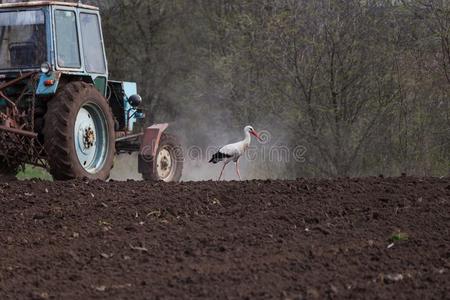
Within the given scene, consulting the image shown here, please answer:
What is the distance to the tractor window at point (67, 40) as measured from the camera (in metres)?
10.5

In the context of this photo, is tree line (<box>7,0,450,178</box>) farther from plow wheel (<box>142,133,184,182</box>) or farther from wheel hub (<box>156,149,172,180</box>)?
wheel hub (<box>156,149,172,180</box>)

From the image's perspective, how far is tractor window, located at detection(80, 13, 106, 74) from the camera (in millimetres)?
11203

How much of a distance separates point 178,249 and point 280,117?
35.5 ft

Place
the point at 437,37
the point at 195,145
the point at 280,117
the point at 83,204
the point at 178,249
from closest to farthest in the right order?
the point at 178,249, the point at 83,204, the point at 437,37, the point at 280,117, the point at 195,145

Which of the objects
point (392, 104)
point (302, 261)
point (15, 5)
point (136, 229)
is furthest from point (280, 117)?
point (302, 261)

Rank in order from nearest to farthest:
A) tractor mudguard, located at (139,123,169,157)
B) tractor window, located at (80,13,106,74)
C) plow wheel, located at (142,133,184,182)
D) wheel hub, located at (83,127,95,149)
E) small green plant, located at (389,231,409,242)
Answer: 1. small green plant, located at (389,231,409,242)
2. wheel hub, located at (83,127,95,149)
3. tractor window, located at (80,13,106,74)
4. tractor mudguard, located at (139,123,169,157)
5. plow wheel, located at (142,133,184,182)

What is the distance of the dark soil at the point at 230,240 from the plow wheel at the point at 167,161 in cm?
344

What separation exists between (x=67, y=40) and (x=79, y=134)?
4.22 ft

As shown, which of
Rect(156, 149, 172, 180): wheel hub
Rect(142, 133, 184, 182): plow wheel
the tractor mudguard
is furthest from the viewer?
Rect(156, 149, 172, 180): wheel hub

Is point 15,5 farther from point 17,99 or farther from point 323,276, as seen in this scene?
point 323,276

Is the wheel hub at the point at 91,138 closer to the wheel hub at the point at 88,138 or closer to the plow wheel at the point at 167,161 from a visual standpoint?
the wheel hub at the point at 88,138

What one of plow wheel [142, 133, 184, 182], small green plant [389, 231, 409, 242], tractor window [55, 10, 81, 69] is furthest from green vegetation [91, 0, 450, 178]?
small green plant [389, 231, 409, 242]

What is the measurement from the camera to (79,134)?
10.6 metres

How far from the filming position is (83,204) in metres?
7.85
